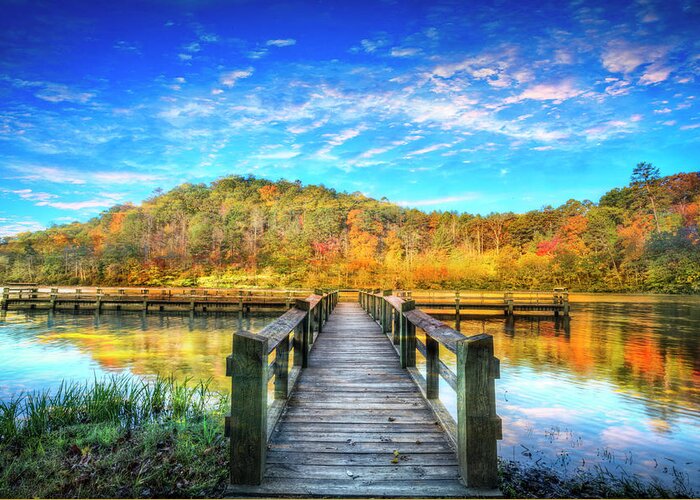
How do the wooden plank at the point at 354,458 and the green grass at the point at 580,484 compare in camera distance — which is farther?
the green grass at the point at 580,484

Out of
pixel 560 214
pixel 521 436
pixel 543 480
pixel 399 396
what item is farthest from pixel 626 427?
pixel 560 214

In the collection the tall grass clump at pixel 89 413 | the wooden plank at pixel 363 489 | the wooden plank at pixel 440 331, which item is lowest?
the tall grass clump at pixel 89 413

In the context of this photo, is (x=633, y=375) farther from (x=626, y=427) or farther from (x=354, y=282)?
(x=354, y=282)

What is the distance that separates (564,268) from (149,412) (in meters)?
47.4

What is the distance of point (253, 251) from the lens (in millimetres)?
62062

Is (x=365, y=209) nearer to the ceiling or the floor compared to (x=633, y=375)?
nearer to the ceiling

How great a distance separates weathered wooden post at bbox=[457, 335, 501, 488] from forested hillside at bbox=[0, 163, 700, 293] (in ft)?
140

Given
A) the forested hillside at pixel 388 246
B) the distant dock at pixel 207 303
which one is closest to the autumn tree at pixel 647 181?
the forested hillside at pixel 388 246

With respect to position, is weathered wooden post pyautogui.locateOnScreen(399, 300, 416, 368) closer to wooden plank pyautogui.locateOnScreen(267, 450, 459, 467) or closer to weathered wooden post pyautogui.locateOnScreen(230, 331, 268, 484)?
wooden plank pyautogui.locateOnScreen(267, 450, 459, 467)

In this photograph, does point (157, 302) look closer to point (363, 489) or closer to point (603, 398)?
point (603, 398)

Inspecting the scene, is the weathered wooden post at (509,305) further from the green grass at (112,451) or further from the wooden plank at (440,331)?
the green grass at (112,451)

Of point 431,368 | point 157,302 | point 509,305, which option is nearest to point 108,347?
point 157,302

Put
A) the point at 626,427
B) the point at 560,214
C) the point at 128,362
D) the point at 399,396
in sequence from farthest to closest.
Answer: the point at 560,214
the point at 128,362
the point at 626,427
the point at 399,396

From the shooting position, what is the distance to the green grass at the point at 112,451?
3.16 meters
